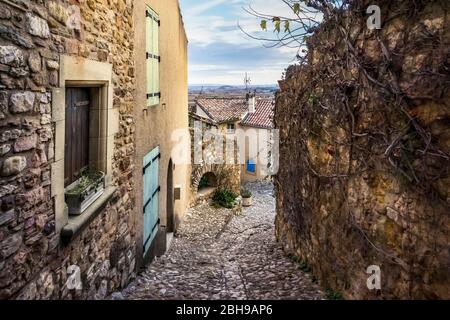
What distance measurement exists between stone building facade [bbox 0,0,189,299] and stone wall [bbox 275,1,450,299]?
81.8 inches

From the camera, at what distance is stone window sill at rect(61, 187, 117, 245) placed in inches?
108

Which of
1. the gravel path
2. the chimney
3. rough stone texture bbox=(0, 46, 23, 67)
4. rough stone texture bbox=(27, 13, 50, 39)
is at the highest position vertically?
the chimney

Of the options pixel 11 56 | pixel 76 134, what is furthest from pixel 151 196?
pixel 11 56

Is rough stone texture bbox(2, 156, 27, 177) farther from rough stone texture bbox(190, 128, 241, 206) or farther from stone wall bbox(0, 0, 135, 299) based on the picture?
rough stone texture bbox(190, 128, 241, 206)

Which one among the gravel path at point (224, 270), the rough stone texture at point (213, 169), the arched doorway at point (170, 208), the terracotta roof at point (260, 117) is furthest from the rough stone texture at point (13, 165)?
the terracotta roof at point (260, 117)

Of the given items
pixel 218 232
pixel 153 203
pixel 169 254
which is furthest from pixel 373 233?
pixel 218 232

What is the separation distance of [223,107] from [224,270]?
19.1 meters

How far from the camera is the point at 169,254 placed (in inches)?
287

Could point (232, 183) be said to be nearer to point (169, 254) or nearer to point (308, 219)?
point (169, 254)

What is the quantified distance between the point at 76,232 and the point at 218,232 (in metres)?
6.75

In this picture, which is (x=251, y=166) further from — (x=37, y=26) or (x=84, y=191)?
(x=37, y=26)

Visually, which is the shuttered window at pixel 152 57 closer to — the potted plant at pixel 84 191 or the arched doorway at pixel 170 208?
the potted plant at pixel 84 191

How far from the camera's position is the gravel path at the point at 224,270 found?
445cm

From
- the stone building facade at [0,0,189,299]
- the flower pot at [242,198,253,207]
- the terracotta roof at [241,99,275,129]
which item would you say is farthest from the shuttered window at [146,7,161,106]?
the terracotta roof at [241,99,275,129]
